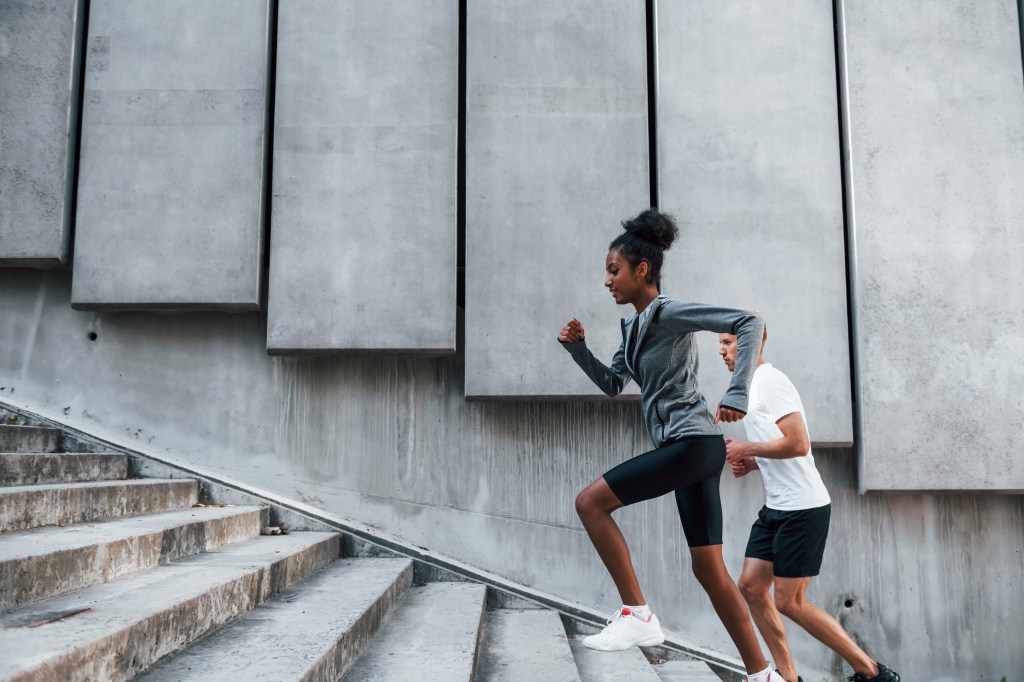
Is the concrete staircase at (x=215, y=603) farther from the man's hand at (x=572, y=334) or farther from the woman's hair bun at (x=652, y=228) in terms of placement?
the woman's hair bun at (x=652, y=228)

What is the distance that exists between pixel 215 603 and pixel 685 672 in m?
3.08

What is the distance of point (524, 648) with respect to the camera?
3781 millimetres

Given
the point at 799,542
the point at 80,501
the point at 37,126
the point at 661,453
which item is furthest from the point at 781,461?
the point at 37,126

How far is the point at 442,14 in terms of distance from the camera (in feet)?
18.0

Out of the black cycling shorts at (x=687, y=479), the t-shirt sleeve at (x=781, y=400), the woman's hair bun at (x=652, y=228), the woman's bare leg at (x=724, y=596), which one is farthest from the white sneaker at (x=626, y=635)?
the woman's hair bun at (x=652, y=228)

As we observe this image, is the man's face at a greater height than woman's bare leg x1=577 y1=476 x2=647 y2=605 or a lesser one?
greater

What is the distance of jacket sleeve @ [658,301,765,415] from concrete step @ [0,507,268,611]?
83.6 inches

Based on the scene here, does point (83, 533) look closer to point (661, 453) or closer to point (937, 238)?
point (661, 453)

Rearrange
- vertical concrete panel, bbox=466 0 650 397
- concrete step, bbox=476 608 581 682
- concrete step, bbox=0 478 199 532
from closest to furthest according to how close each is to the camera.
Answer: concrete step, bbox=0 478 199 532 → concrete step, bbox=476 608 581 682 → vertical concrete panel, bbox=466 0 650 397

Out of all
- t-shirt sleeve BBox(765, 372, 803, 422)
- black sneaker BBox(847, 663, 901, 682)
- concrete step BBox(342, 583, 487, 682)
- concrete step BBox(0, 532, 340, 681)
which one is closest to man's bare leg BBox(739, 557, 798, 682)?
black sneaker BBox(847, 663, 901, 682)

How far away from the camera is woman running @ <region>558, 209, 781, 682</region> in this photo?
292cm

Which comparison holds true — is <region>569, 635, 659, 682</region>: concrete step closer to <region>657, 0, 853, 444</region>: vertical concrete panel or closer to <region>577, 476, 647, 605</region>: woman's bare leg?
<region>577, 476, 647, 605</region>: woman's bare leg

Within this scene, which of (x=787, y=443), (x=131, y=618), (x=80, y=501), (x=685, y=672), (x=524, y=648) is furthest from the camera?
(x=685, y=672)

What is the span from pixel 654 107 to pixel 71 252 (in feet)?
14.4
